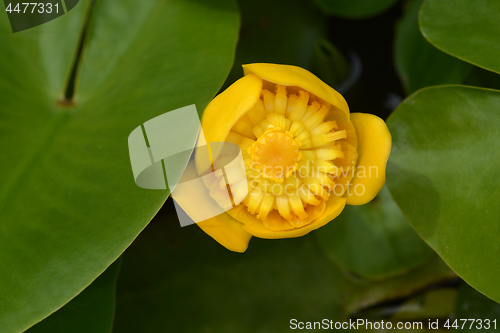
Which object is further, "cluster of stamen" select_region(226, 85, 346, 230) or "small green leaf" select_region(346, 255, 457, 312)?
"small green leaf" select_region(346, 255, 457, 312)

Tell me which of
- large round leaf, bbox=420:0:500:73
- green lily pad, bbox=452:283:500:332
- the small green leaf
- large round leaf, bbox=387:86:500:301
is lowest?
the small green leaf

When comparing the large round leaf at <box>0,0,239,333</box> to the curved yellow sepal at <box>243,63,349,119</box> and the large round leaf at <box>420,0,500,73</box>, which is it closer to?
the curved yellow sepal at <box>243,63,349,119</box>

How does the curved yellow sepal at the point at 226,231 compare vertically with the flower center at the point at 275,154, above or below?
below

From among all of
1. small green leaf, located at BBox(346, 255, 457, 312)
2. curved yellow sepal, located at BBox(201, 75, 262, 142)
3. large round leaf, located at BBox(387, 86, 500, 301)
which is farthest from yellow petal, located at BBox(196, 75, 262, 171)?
small green leaf, located at BBox(346, 255, 457, 312)

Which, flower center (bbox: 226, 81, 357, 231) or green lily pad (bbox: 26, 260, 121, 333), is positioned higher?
flower center (bbox: 226, 81, 357, 231)

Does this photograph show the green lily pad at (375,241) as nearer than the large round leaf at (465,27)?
No

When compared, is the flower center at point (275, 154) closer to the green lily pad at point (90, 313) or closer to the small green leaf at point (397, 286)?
the green lily pad at point (90, 313)

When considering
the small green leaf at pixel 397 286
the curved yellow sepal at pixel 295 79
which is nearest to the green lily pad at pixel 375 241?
the small green leaf at pixel 397 286

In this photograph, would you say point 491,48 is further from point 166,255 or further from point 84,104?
point 166,255
